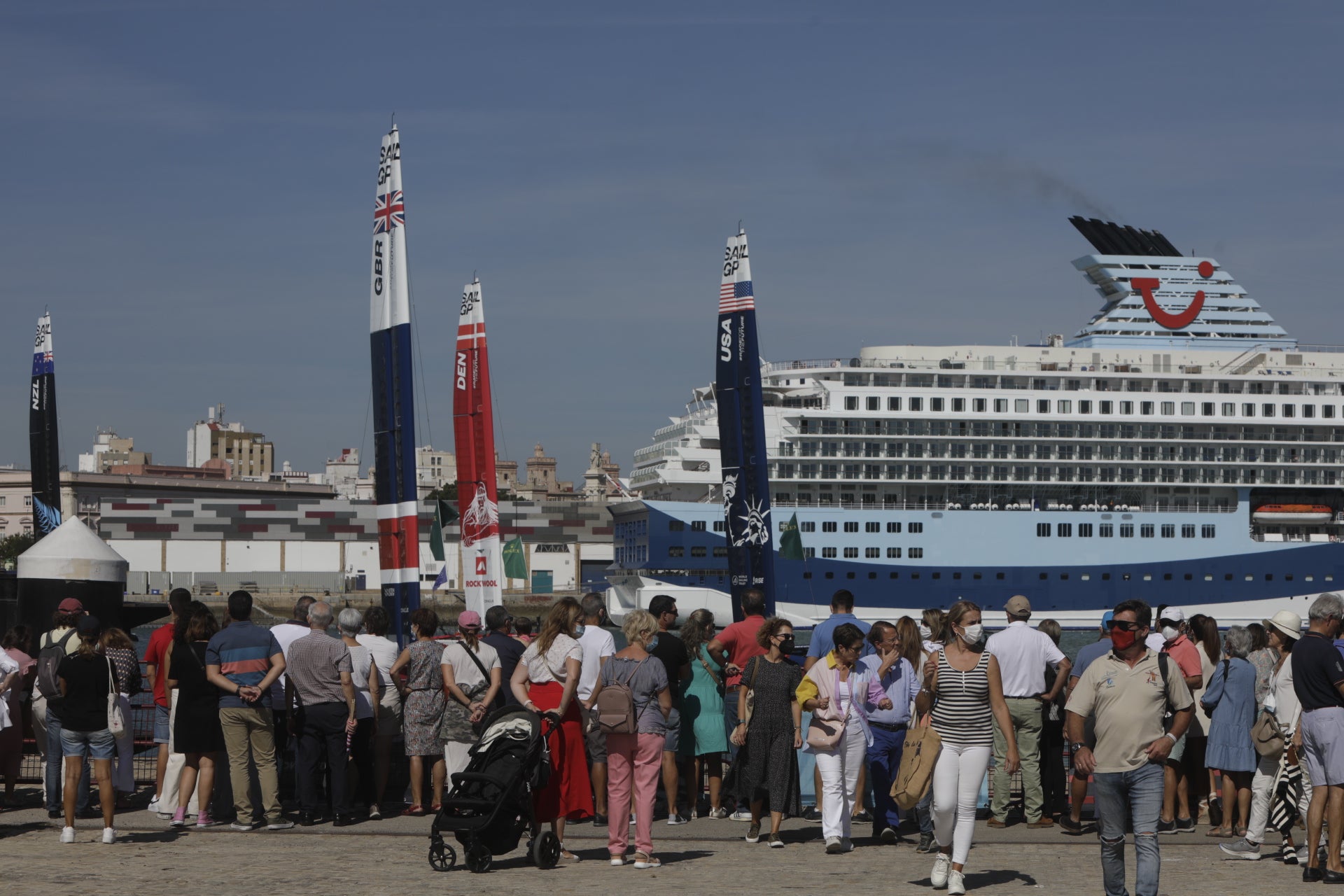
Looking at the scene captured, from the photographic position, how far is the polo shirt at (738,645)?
9.37 m

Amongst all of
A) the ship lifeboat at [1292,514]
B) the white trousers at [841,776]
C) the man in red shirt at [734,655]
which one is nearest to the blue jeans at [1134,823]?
the white trousers at [841,776]

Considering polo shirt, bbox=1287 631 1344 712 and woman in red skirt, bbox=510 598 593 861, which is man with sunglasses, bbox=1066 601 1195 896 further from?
woman in red skirt, bbox=510 598 593 861

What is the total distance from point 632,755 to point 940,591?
34531 millimetres

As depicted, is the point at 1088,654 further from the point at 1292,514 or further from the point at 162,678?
the point at 1292,514

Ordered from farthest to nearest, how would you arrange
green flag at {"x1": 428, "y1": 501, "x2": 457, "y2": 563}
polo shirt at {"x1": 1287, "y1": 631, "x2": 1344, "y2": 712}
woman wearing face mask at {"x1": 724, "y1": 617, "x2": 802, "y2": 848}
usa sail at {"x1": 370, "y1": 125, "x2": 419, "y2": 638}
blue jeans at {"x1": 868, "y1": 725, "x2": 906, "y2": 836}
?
green flag at {"x1": 428, "y1": 501, "x2": 457, "y2": 563} < usa sail at {"x1": 370, "y1": 125, "x2": 419, "y2": 638} < blue jeans at {"x1": 868, "y1": 725, "x2": 906, "y2": 836} < woman wearing face mask at {"x1": 724, "y1": 617, "x2": 802, "y2": 848} < polo shirt at {"x1": 1287, "y1": 631, "x2": 1344, "y2": 712}

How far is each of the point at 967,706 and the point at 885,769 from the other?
1.83 m

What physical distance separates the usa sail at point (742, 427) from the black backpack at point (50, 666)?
10.5 metres

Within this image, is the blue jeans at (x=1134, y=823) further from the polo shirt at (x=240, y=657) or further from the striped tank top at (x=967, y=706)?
the polo shirt at (x=240, y=657)

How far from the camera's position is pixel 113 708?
336 inches

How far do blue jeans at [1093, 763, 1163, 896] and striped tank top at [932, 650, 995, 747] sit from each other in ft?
2.40

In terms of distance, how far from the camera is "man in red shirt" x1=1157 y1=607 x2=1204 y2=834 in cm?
898

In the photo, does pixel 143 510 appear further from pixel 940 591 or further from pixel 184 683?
pixel 184 683

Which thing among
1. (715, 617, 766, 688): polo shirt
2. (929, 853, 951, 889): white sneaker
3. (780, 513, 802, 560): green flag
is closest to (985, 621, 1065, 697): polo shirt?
(715, 617, 766, 688): polo shirt

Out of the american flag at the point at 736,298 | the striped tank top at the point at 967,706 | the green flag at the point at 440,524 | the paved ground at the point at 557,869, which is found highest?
the american flag at the point at 736,298
